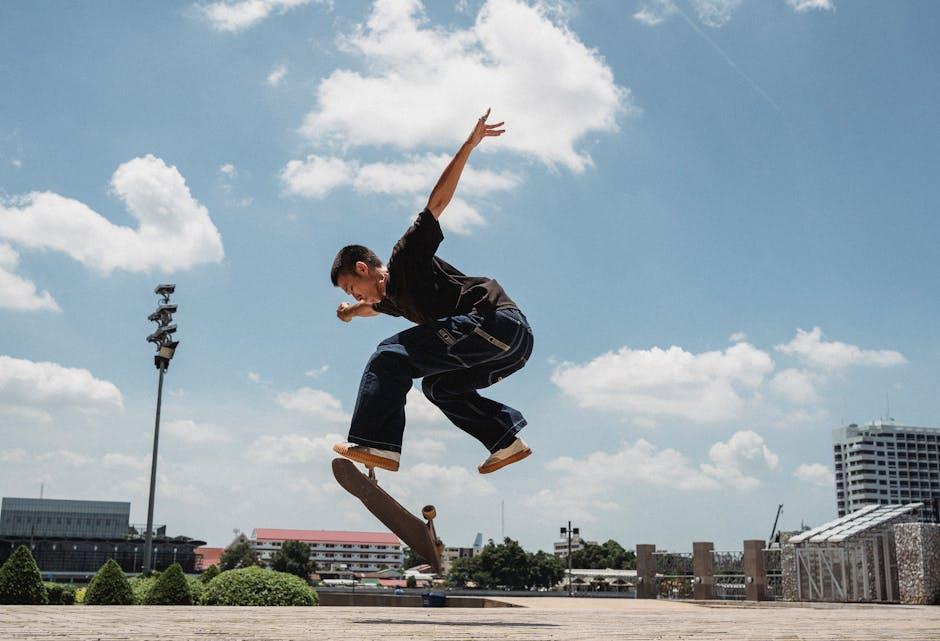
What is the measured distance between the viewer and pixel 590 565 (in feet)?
372

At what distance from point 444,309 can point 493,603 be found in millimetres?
18744

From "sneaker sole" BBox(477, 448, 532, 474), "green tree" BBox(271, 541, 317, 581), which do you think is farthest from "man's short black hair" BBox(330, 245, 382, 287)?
"green tree" BBox(271, 541, 317, 581)

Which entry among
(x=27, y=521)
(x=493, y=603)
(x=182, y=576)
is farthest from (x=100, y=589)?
(x=27, y=521)

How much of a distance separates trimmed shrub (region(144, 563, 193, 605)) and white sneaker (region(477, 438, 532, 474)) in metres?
13.2

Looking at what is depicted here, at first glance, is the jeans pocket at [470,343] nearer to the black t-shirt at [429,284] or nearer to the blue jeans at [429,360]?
the blue jeans at [429,360]

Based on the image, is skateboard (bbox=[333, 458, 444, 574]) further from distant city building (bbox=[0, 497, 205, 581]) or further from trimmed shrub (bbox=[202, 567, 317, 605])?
distant city building (bbox=[0, 497, 205, 581])

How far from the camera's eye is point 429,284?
6.02 metres

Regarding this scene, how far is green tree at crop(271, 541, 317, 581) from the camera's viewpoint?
3846 inches

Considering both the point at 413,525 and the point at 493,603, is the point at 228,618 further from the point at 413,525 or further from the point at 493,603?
the point at 493,603

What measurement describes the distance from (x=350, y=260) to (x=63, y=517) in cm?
14400

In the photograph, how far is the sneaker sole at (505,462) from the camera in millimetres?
6055

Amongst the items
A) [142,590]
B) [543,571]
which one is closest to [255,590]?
[142,590]

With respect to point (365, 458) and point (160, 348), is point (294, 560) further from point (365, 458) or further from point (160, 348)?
point (365, 458)

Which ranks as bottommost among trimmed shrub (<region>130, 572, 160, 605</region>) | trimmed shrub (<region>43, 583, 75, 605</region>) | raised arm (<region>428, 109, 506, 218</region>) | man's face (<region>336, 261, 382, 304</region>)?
trimmed shrub (<region>43, 583, 75, 605</region>)
